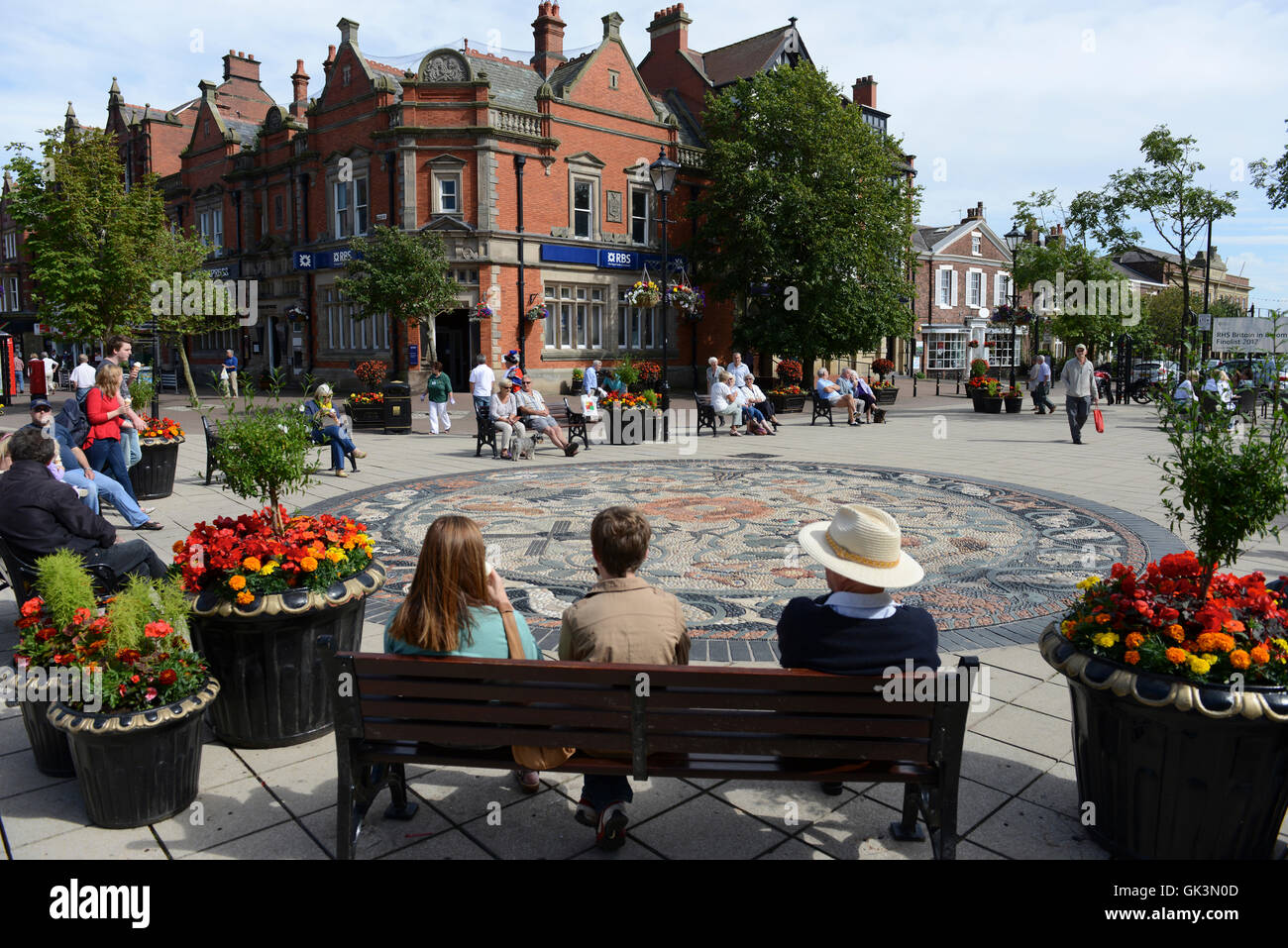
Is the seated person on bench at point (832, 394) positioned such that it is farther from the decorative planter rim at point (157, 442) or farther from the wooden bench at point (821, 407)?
the decorative planter rim at point (157, 442)

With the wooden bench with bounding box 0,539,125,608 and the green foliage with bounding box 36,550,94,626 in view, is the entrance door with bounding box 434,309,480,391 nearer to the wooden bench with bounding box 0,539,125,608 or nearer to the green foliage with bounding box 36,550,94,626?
the wooden bench with bounding box 0,539,125,608

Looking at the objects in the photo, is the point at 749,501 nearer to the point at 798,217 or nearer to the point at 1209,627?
the point at 1209,627

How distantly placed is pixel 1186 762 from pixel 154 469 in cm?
1107

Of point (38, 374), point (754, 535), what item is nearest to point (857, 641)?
point (754, 535)

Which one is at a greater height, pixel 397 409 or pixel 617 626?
pixel 397 409

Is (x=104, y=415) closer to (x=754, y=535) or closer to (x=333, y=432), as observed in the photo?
(x=333, y=432)

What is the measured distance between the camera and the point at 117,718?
11.0 ft

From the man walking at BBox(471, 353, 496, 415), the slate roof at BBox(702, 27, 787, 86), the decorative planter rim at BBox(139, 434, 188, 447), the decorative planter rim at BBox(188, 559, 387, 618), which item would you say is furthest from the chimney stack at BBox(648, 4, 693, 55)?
the decorative planter rim at BBox(188, 559, 387, 618)

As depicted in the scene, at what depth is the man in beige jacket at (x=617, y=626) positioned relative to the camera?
3.37 m

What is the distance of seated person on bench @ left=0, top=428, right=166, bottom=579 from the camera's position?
5207 mm

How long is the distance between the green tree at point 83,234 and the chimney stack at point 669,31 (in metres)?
23.9

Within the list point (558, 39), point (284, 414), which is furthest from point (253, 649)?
point (558, 39)

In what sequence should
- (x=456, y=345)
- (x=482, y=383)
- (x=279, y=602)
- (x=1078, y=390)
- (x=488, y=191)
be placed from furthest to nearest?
(x=456, y=345) < (x=488, y=191) < (x=1078, y=390) < (x=482, y=383) < (x=279, y=602)

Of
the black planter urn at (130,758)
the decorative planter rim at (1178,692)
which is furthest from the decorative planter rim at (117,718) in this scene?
the decorative planter rim at (1178,692)
